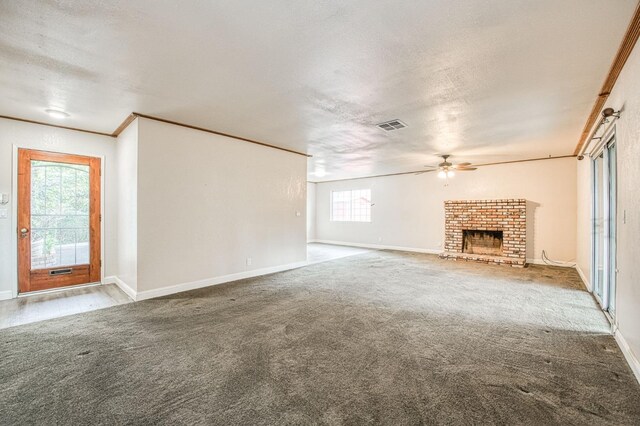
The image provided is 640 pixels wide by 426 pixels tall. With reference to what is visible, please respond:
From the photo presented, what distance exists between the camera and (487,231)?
749 centimetres

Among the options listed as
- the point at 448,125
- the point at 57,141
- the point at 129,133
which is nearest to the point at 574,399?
the point at 448,125

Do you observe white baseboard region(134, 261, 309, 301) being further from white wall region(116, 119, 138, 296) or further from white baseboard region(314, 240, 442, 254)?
white baseboard region(314, 240, 442, 254)

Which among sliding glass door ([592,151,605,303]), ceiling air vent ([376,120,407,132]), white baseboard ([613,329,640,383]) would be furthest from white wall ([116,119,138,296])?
sliding glass door ([592,151,605,303])

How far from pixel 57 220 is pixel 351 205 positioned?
317 inches

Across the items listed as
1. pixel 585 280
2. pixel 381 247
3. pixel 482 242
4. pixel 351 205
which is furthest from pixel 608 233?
pixel 351 205

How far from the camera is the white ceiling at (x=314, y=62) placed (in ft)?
6.40

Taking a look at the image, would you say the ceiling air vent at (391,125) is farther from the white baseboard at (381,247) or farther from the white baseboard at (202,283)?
the white baseboard at (381,247)

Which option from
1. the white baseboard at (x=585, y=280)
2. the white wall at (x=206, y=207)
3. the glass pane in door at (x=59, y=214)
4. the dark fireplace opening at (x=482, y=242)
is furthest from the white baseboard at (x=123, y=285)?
the dark fireplace opening at (x=482, y=242)

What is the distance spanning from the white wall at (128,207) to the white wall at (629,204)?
5.27m

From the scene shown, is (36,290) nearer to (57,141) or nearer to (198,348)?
(57,141)

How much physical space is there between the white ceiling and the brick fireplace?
9.49 feet

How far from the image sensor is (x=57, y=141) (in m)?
4.50

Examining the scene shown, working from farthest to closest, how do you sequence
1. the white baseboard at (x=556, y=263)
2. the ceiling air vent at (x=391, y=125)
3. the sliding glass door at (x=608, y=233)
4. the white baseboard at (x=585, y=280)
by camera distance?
the white baseboard at (x=556, y=263), the white baseboard at (x=585, y=280), the ceiling air vent at (x=391, y=125), the sliding glass door at (x=608, y=233)

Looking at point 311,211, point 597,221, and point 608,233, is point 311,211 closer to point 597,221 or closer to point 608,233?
point 597,221
